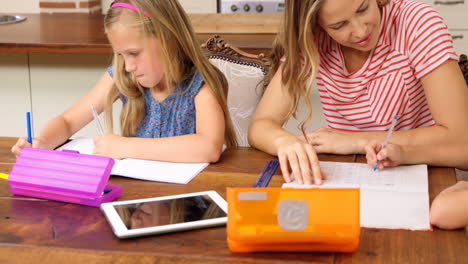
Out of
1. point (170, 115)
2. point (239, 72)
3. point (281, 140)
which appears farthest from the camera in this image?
point (239, 72)

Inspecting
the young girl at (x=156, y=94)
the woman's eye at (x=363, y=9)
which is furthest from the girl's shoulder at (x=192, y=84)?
the woman's eye at (x=363, y=9)

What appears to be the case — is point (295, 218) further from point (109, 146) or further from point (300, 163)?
point (109, 146)

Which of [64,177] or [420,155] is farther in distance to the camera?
[420,155]

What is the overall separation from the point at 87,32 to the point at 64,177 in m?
1.75

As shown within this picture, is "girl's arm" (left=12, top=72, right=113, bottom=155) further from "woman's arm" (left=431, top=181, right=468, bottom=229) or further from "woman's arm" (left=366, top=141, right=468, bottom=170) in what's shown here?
"woman's arm" (left=431, top=181, right=468, bottom=229)

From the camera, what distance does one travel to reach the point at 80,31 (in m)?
2.85

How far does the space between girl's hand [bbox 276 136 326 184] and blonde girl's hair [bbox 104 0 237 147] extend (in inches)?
15.0

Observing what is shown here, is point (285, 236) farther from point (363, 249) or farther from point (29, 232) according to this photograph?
point (29, 232)

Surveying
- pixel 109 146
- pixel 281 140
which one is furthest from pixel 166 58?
pixel 281 140

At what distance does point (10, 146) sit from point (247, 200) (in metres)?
0.91

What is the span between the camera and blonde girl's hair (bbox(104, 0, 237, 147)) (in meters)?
1.58

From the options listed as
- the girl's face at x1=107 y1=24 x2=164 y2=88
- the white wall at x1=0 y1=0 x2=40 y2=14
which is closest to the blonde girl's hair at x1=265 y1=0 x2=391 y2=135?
the girl's face at x1=107 y1=24 x2=164 y2=88

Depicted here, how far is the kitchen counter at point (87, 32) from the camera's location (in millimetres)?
2529

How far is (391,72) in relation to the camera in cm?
161
